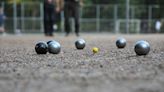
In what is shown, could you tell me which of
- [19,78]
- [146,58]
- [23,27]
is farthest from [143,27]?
[19,78]

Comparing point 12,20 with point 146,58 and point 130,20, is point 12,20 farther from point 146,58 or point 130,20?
point 146,58

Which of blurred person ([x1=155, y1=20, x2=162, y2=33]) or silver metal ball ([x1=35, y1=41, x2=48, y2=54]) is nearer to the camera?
silver metal ball ([x1=35, y1=41, x2=48, y2=54])

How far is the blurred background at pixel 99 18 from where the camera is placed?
1693 inches

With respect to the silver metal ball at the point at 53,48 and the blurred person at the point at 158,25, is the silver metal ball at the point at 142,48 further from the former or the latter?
the blurred person at the point at 158,25

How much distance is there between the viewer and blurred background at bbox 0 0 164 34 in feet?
141

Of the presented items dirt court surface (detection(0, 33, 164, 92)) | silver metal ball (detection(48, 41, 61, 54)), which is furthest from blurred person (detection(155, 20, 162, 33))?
dirt court surface (detection(0, 33, 164, 92))

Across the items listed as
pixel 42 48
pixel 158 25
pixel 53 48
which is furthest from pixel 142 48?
pixel 158 25

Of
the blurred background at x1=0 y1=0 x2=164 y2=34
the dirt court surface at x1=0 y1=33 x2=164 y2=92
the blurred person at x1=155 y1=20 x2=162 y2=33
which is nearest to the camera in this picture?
the dirt court surface at x1=0 y1=33 x2=164 y2=92

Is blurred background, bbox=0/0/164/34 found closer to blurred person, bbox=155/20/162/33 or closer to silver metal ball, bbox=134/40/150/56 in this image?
blurred person, bbox=155/20/162/33

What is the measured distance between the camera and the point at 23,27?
43.0m

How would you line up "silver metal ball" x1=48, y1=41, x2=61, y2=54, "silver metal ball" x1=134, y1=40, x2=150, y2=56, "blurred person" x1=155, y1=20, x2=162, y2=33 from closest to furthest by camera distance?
"silver metal ball" x1=134, y1=40, x2=150, y2=56 → "silver metal ball" x1=48, y1=41, x2=61, y2=54 → "blurred person" x1=155, y1=20, x2=162, y2=33

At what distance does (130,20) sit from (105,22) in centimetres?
201

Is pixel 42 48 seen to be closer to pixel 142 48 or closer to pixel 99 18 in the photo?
pixel 142 48

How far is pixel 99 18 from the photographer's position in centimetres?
4388
